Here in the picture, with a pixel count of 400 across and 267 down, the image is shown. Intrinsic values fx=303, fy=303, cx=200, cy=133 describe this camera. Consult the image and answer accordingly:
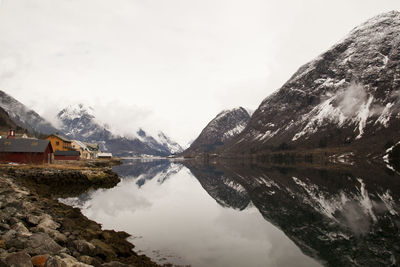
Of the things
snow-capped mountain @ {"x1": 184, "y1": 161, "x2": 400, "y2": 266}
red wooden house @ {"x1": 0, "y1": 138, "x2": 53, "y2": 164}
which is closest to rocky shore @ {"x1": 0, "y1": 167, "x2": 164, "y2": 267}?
snow-capped mountain @ {"x1": 184, "y1": 161, "x2": 400, "y2": 266}

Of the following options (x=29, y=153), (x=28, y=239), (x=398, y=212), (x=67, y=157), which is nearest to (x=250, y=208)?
(x=398, y=212)

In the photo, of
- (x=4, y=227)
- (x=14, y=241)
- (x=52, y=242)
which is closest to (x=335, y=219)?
(x=52, y=242)

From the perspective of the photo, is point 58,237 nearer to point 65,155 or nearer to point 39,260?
point 39,260

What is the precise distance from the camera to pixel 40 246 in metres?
15.0

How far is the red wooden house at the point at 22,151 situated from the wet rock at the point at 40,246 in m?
67.6

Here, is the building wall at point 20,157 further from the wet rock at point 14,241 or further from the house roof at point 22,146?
the wet rock at point 14,241

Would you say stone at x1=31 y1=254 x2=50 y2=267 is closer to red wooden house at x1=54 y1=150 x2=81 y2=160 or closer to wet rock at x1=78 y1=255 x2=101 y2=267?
wet rock at x1=78 y1=255 x2=101 y2=267

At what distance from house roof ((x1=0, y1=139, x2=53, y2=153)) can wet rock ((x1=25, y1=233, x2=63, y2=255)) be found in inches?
2667

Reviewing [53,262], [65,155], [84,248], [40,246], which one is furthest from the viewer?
[65,155]

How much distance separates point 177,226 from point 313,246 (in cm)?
1416

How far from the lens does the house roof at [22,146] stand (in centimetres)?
7369

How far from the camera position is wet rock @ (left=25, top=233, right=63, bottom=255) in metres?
14.4

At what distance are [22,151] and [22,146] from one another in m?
1.28

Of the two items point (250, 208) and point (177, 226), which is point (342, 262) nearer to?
point (177, 226)
